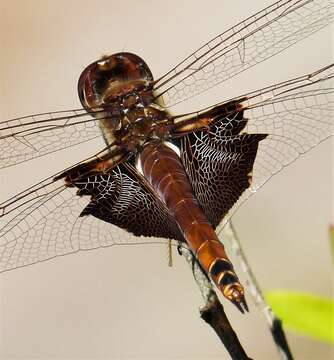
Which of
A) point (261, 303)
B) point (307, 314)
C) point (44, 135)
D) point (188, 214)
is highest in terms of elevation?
point (44, 135)

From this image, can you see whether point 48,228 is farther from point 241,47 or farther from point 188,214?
point 241,47

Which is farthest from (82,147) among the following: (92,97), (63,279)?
(63,279)

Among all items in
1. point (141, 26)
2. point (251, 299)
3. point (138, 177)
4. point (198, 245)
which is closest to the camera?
point (198, 245)

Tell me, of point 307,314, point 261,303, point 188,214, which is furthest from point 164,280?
point 307,314

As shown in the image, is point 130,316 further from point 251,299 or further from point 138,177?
point 138,177

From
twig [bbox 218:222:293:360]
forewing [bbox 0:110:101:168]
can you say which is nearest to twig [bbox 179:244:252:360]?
twig [bbox 218:222:293:360]

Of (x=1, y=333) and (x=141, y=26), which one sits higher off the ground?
(x=141, y=26)

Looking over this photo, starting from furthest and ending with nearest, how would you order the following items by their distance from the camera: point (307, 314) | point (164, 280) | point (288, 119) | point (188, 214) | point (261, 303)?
point (164, 280) < point (261, 303) < point (288, 119) < point (188, 214) < point (307, 314)
